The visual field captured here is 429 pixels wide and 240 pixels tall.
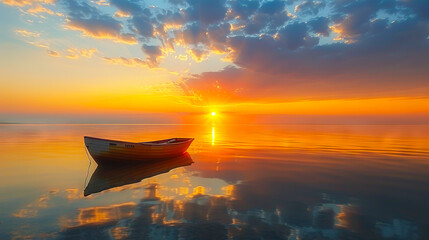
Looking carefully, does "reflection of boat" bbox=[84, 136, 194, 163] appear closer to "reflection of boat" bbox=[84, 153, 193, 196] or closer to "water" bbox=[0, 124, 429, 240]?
"reflection of boat" bbox=[84, 153, 193, 196]

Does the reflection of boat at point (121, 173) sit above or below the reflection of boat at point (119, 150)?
below

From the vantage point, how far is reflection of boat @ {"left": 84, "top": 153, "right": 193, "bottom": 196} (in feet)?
41.9

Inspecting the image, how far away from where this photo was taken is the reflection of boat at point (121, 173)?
1277cm

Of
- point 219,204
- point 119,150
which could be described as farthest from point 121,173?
point 219,204

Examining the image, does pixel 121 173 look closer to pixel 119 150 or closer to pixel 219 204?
pixel 119 150

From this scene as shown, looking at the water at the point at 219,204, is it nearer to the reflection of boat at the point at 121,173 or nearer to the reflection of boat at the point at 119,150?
the reflection of boat at the point at 121,173

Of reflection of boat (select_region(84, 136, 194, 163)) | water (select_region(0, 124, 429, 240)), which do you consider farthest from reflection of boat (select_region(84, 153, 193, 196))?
reflection of boat (select_region(84, 136, 194, 163))

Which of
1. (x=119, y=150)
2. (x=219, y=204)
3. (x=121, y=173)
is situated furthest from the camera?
(x=119, y=150)

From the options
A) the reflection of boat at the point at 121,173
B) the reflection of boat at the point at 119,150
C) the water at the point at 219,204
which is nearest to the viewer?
the water at the point at 219,204

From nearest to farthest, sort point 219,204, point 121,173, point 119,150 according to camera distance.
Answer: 1. point 219,204
2. point 121,173
3. point 119,150

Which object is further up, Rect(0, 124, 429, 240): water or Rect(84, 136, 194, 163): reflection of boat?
Rect(84, 136, 194, 163): reflection of boat

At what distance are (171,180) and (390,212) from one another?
11.2m

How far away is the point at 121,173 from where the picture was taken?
15906mm

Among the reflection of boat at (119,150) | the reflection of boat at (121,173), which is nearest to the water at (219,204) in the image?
the reflection of boat at (121,173)
